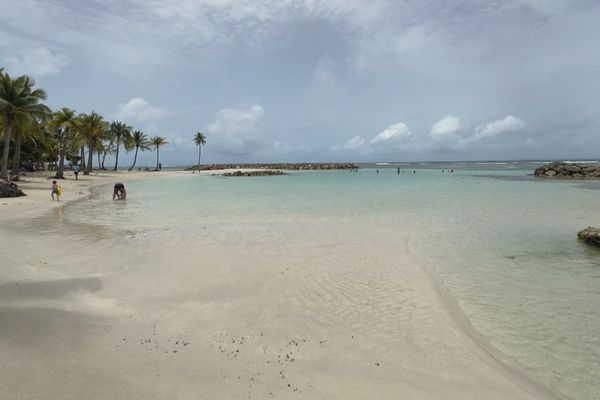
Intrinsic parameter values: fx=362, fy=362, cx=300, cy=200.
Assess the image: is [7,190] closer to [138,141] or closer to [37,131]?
[37,131]

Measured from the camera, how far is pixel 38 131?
42.9 meters

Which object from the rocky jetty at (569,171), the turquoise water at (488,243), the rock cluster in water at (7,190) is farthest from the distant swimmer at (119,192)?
the rocky jetty at (569,171)

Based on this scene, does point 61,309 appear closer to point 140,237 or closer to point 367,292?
point 367,292

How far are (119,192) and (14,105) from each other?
19.1 metres

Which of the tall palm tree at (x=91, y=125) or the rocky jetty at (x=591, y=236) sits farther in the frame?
the tall palm tree at (x=91, y=125)

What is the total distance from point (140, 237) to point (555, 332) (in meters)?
12.9

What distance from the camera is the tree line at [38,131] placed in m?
37.3

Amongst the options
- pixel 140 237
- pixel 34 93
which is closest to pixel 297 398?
pixel 140 237

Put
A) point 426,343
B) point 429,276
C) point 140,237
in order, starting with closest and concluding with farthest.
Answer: point 426,343, point 429,276, point 140,237

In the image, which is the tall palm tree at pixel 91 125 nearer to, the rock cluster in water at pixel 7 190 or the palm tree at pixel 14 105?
the palm tree at pixel 14 105

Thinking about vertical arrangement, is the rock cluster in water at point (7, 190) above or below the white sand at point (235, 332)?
above

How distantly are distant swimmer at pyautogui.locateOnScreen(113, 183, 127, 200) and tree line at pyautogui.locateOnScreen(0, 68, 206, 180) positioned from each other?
17.2 meters

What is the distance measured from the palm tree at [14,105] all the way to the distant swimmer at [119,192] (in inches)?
679

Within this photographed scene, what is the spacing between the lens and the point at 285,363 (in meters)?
5.11
